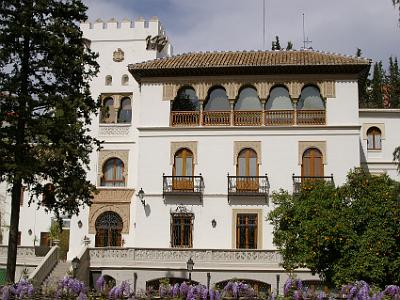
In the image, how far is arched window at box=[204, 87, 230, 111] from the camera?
95.1 feet

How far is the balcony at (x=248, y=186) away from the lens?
90.2ft

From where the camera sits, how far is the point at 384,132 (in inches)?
1217

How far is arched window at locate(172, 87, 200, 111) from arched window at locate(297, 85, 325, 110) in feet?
15.9

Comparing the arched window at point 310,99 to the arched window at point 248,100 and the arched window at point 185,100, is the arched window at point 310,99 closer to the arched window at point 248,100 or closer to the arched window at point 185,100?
the arched window at point 248,100

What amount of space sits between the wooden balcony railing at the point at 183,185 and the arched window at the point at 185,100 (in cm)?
333

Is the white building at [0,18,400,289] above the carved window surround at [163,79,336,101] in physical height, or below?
below

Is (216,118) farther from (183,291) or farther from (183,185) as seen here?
(183,291)

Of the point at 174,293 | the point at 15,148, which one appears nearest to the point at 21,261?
the point at 15,148

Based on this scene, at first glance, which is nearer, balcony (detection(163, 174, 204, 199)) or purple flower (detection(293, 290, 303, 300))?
purple flower (detection(293, 290, 303, 300))

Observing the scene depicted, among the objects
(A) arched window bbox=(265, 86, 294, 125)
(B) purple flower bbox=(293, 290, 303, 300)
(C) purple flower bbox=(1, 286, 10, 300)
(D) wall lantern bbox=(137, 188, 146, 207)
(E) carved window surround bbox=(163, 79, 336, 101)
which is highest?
(E) carved window surround bbox=(163, 79, 336, 101)

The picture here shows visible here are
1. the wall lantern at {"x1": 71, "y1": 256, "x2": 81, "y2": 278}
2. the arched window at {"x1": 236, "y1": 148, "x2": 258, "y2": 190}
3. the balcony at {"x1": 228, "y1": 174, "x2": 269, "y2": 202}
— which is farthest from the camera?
the arched window at {"x1": 236, "y1": 148, "x2": 258, "y2": 190}

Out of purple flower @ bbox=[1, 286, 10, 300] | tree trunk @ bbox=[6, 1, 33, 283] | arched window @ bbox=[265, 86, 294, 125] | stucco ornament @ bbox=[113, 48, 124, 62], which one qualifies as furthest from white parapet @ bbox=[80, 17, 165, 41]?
purple flower @ bbox=[1, 286, 10, 300]

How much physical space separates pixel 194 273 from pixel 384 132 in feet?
39.4

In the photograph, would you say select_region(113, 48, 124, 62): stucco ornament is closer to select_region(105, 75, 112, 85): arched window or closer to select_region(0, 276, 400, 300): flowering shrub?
select_region(105, 75, 112, 85): arched window
